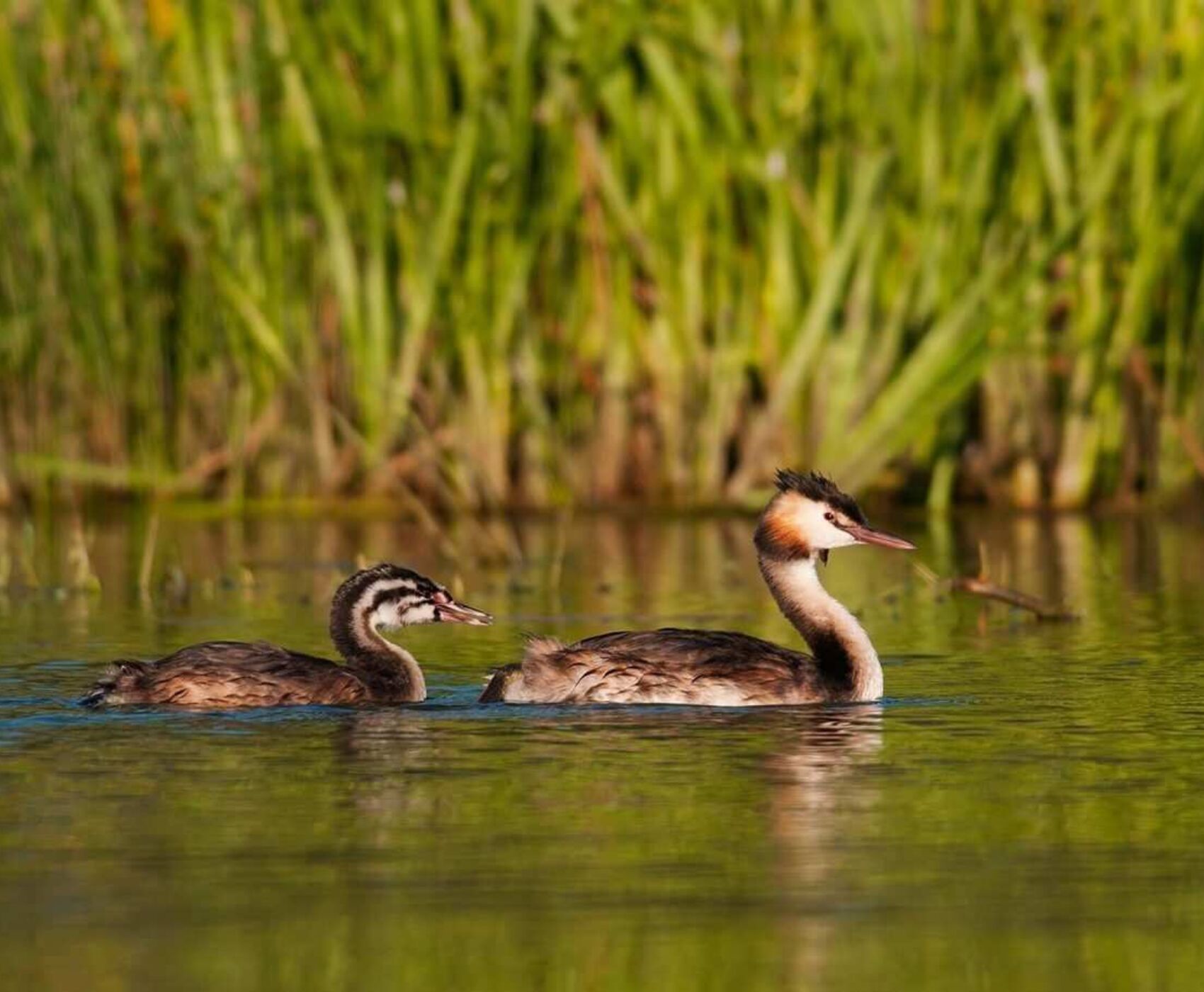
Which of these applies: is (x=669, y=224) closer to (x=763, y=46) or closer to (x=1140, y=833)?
(x=763, y=46)

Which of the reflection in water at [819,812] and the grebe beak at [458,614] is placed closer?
the reflection in water at [819,812]

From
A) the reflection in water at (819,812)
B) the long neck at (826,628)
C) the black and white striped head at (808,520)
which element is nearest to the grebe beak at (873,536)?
the black and white striped head at (808,520)

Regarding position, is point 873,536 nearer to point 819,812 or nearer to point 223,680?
point 223,680

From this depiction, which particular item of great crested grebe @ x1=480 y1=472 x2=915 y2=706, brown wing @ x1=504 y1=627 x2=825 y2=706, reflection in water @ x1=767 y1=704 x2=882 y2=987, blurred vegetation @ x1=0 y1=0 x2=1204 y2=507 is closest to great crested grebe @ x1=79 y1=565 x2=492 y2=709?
great crested grebe @ x1=480 y1=472 x2=915 y2=706

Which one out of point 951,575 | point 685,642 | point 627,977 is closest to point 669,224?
point 951,575

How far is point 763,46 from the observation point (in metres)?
18.5

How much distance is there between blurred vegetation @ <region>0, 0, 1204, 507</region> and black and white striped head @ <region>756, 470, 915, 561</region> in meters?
7.54

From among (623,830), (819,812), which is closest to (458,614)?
(819,812)

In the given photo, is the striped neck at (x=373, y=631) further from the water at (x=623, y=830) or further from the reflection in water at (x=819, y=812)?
the reflection in water at (x=819, y=812)

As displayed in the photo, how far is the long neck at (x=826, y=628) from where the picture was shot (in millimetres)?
10133

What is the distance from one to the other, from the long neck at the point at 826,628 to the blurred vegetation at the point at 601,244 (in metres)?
7.60

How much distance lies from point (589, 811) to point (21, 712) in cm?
295

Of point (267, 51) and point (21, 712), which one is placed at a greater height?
point (267, 51)

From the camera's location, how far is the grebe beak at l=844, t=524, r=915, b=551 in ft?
34.4
